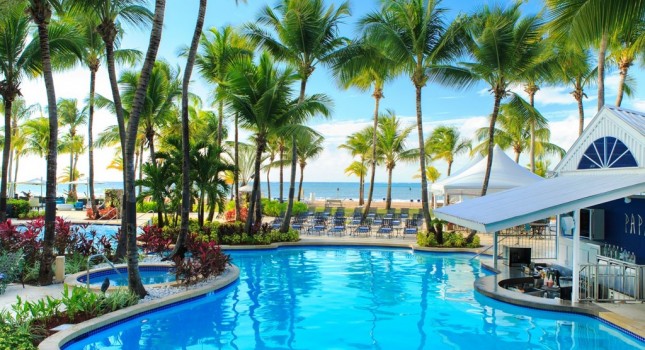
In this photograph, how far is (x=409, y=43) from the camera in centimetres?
1878

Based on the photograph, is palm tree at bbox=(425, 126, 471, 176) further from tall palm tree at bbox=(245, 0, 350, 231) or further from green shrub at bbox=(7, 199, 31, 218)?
green shrub at bbox=(7, 199, 31, 218)

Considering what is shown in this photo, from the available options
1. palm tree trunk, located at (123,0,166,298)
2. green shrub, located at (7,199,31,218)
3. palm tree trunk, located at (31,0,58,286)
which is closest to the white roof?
palm tree trunk, located at (123,0,166,298)

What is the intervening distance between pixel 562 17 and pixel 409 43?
10.5 meters

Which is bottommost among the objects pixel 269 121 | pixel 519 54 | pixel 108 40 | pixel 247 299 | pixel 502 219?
pixel 247 299

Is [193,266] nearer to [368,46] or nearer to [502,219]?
[502,219]

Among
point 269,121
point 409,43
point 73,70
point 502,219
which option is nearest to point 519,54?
point 409,43

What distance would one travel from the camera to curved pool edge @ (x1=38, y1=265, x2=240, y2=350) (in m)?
7.62

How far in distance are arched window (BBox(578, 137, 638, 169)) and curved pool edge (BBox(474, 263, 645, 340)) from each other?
324 cm

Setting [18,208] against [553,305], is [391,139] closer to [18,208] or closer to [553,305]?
[18,208]

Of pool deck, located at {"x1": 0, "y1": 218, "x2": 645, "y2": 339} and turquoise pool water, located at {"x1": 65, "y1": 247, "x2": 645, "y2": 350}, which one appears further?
pool deck, located at {"x1": 0, "y1": 218, "x2": 645, "y2": 339}

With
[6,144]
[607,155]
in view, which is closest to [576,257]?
[607,155]

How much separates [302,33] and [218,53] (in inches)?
166

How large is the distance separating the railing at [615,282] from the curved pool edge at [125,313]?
8.38 m

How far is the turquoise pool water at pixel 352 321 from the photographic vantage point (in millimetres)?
8578
